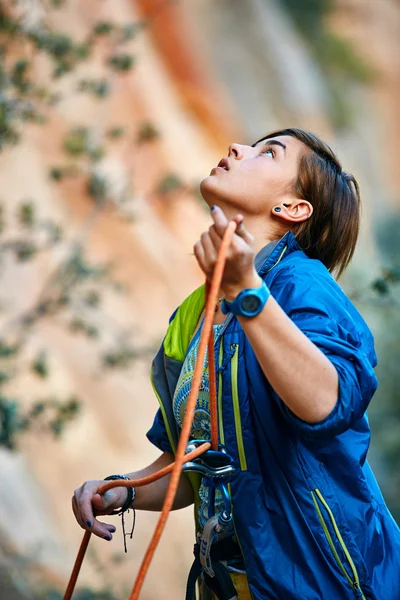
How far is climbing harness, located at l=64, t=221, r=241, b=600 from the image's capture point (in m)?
1.41

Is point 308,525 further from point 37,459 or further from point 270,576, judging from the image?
point 37,459

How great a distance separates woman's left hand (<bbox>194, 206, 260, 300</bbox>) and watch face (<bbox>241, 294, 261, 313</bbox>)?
3cm

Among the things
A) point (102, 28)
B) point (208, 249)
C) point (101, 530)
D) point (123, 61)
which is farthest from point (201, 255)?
point (123, 61)

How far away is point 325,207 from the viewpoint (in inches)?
77.1

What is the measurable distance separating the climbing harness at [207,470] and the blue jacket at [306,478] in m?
0.05

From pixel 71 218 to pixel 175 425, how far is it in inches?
298

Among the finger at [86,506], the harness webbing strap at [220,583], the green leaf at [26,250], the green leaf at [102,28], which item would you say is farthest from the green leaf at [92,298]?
the harness webbing strap at [220,583]

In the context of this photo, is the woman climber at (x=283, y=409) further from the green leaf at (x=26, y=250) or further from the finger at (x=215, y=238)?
the green leaf at (x=26, y=250)

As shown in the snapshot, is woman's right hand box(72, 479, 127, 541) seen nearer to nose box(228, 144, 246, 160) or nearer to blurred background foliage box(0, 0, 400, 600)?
nose box(228, 144, 246, 160)

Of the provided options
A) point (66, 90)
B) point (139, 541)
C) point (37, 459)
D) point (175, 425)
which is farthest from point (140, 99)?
point (175, 425)

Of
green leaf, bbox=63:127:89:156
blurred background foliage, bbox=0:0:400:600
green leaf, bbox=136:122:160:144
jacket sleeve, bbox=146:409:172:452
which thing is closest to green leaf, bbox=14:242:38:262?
blurred background foliage, bbox=0:0:400:600

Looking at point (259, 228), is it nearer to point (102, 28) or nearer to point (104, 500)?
point (104, 500)

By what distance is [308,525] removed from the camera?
1550mm

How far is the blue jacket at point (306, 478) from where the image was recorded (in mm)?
1544
